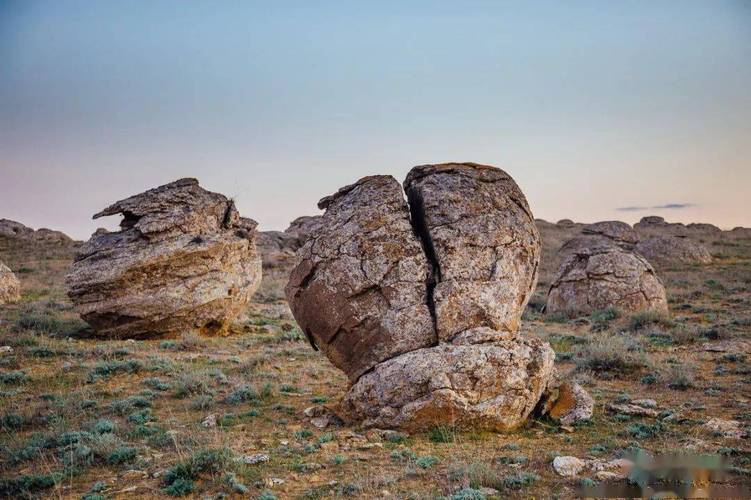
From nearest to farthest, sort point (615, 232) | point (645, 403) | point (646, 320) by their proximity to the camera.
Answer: point (645, 403)
point (646, 320)
point (615, 232)

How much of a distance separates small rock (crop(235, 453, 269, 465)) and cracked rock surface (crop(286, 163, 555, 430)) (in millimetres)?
1897

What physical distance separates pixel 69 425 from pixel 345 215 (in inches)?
224

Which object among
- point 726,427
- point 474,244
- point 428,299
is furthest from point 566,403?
point 474,244

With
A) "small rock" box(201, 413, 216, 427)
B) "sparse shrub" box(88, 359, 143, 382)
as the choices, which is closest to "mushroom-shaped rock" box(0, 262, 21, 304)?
"sparse shrub" box(88, 359, 143, 382)

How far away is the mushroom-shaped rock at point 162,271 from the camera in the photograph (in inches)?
646

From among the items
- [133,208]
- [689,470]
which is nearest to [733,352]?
[689,470]

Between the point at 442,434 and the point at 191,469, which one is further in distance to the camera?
the point at 442,434

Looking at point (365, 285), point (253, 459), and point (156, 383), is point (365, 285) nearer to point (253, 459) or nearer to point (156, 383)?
point (253, 459)

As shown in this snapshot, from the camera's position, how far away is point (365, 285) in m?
9.11

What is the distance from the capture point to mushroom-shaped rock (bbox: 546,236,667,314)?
68.5 feet

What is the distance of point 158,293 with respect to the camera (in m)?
16.6

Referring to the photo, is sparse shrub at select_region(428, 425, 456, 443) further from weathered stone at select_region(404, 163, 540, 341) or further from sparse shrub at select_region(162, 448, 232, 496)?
sparse shrub at select_region(162, 448, 232, 496)

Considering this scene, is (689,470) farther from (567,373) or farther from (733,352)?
(733,352)

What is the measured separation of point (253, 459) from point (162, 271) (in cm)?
1078
